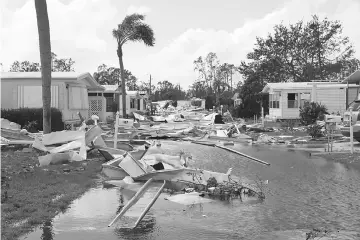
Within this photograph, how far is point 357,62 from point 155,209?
69733 millimetres

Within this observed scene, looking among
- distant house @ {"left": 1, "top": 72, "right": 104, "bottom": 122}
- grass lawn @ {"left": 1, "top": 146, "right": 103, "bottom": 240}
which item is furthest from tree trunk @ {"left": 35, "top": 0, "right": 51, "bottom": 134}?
distant house @ {"left": 1, "top": 72, "right": 104, "bottom": 122}

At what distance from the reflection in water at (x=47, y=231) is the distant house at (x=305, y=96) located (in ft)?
96.5

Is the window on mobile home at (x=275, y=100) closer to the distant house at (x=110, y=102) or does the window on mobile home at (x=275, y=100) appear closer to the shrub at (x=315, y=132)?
the distant house at (x=110, y=102)

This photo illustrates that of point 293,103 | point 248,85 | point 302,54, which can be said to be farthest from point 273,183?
point 302,54

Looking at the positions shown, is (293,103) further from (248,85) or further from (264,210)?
(264,210)

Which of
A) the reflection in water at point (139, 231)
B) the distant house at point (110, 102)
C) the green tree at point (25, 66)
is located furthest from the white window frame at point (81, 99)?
the green tree at point (25, 66)

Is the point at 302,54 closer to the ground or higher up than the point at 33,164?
higher up

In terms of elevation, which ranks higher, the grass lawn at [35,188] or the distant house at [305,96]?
the distant house at [305,96]

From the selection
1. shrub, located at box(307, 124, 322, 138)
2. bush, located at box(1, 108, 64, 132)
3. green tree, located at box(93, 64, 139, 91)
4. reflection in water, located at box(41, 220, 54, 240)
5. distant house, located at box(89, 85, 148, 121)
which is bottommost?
reflection in water, located at box(41, 220, 54, 240)

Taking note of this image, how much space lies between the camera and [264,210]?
7.42 m

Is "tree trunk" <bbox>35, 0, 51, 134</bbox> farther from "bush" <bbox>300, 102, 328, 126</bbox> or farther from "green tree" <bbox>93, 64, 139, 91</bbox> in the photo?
"green tree" <bbox>93, 64, 139, 91</bbox>

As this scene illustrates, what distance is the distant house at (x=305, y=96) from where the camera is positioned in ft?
113

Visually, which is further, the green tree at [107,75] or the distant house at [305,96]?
the green tree at [107,75]

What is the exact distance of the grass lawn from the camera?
6418 mm
